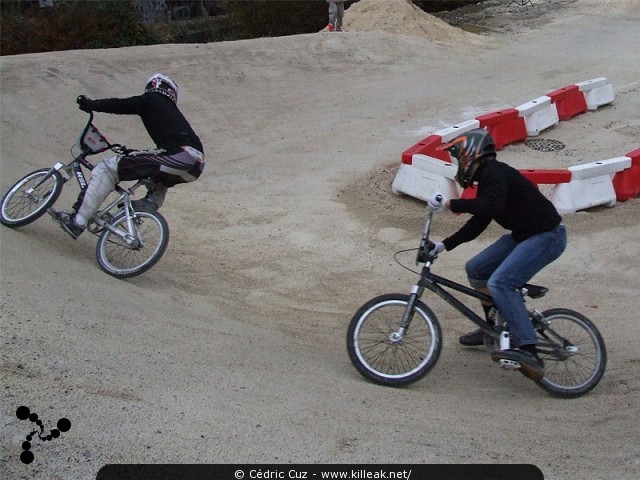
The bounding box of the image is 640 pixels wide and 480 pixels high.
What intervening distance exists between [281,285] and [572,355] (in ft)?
10.3

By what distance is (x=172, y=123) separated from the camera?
7.66m

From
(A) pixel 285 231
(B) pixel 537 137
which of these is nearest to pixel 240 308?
(A) pixel 285 231

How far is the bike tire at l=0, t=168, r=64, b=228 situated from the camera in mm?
7914

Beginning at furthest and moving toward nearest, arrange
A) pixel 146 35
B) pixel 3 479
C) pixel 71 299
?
pixel 146 35, pixel 71 299, pixel 3 479

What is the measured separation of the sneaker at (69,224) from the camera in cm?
775

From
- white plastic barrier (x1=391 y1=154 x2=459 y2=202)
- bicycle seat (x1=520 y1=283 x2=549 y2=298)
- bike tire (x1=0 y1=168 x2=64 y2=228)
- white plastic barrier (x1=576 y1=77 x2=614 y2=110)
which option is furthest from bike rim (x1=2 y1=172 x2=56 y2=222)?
white plastic barrier (x1=576 y1=77 x2=614 y2=110)

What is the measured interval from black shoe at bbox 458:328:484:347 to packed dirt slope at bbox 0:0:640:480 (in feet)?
0.29

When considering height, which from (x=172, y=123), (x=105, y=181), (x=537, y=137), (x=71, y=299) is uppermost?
(x=172, y=123)

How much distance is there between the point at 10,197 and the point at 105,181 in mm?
1227

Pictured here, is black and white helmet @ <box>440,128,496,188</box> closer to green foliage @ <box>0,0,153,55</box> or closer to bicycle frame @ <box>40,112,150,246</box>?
bicycle frame @ <box>40,112,150,246</box>

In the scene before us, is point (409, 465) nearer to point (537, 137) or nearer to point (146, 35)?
point (537, 137)

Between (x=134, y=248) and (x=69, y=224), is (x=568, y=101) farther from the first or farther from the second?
(x=69, y=224)

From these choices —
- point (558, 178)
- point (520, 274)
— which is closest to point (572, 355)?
point (520, 274)

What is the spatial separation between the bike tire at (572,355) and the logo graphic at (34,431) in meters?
3.61
